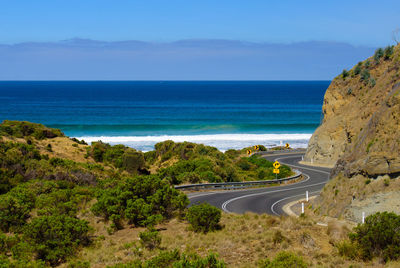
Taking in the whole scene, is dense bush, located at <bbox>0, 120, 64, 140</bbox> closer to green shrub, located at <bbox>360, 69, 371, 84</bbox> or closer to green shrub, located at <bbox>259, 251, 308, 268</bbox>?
green shrub, located at <bbox>360, 69, 371, 84</bbox>

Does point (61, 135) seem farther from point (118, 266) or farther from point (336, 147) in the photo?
point (118, 266)

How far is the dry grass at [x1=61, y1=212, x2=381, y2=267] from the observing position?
36.9 feet

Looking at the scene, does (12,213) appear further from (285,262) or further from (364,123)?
(364,123)

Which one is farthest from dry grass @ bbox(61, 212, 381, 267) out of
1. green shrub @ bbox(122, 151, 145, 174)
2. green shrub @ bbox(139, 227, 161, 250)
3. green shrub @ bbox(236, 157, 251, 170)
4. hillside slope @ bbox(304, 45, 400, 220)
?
green shrub @ bbox(236, 157, 251, 170)

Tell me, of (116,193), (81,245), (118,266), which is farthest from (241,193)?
(118,266)

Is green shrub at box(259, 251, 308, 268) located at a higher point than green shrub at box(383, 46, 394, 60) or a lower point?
lower

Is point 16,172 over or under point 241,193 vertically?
over

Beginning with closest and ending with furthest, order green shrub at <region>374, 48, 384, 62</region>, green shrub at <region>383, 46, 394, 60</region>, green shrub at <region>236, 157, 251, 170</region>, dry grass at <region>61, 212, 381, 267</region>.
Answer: dry grass at <region>61, 212, 381, 267</region> < green shrub at <region>383, 46, 394, 60</region> < green shrub at <region>236, 157, 251, 170</region> < green shrub at <region>374, 48, 384, 62</region>

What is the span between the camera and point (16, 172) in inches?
992

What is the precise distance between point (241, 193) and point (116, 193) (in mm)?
13037

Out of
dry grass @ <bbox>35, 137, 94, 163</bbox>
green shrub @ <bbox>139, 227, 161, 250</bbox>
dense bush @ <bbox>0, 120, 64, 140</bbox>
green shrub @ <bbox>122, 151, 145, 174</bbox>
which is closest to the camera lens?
green shrub @ <bbox>139, 227, 161, 250</bbox>

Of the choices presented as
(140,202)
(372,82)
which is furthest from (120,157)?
(372,82)

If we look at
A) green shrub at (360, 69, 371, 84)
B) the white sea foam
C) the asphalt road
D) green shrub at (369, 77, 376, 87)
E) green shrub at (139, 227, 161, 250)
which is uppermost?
green shrub at (360, 69, 371, 84)

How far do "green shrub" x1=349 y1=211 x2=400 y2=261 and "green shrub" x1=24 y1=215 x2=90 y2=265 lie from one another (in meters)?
7.74
